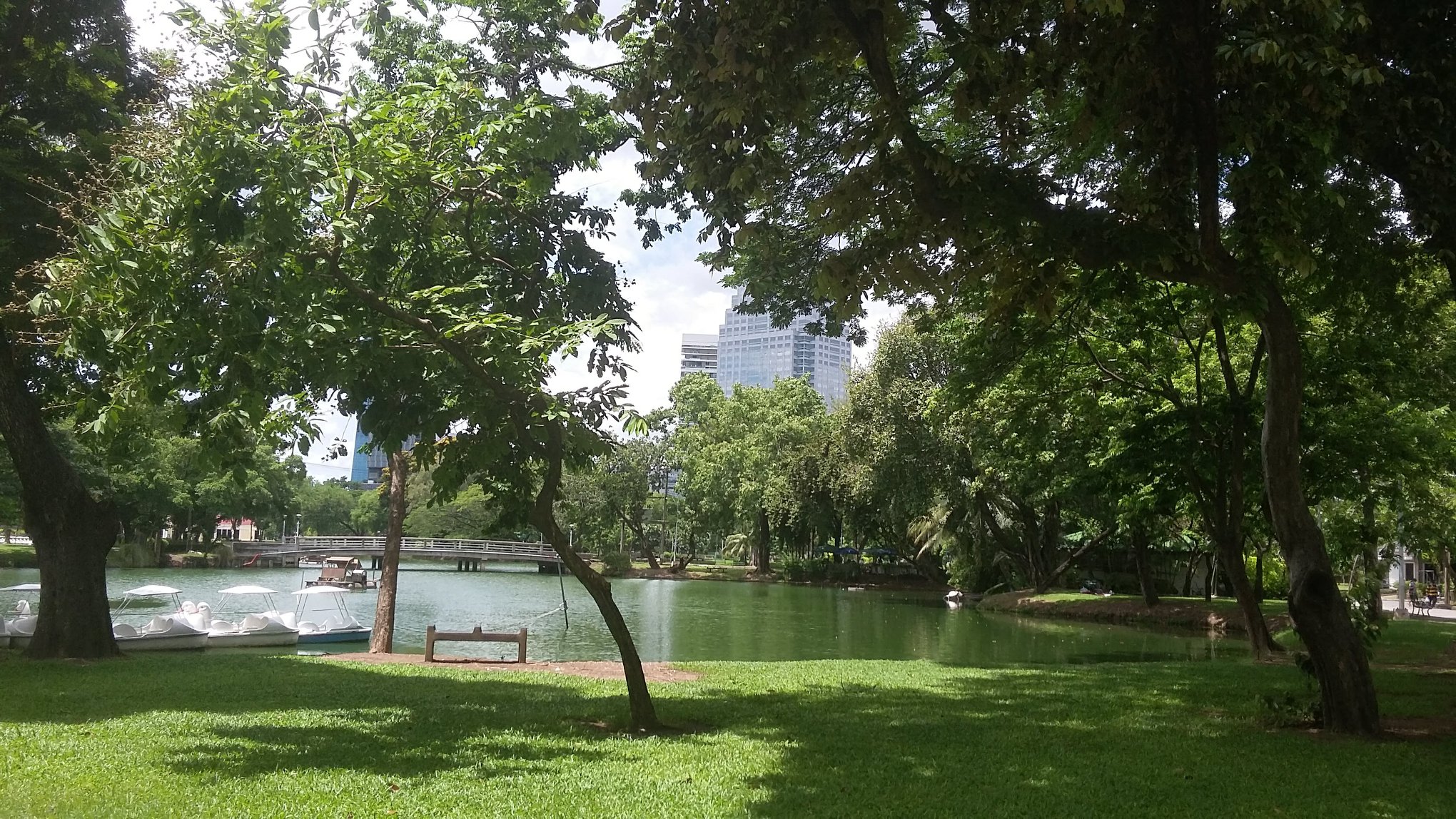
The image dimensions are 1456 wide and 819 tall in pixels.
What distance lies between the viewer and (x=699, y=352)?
145000mm

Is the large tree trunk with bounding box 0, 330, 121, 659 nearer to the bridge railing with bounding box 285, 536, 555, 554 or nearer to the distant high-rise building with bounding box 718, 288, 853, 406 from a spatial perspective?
the bridge railing with bounding box 285, 536, 555, 554

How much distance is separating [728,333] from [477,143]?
352 ft

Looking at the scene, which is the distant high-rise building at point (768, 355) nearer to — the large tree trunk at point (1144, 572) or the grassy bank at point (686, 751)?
the large tree trunk at point (1144, 572)

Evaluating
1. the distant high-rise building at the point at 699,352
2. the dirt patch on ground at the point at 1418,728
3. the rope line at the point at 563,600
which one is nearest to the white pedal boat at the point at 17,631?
the rope line at the point at 563,600

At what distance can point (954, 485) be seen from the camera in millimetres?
34656

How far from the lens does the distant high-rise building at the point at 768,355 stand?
106375mm

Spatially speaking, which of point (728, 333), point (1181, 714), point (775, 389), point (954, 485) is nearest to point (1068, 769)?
point (1181, 714)

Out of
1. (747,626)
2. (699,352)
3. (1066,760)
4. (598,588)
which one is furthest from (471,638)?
(699,352)

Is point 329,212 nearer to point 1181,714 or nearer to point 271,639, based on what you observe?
point 1181,714

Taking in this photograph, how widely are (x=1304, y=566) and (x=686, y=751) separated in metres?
5.31

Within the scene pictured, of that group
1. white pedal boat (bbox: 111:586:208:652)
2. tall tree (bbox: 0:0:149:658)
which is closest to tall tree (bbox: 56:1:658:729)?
tall tree (bbox: 0:0:149:658)

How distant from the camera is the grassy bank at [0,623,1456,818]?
19.5 feet

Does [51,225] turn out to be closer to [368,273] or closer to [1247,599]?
[368,273]

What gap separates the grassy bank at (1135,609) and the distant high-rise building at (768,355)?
6497 centimetres
